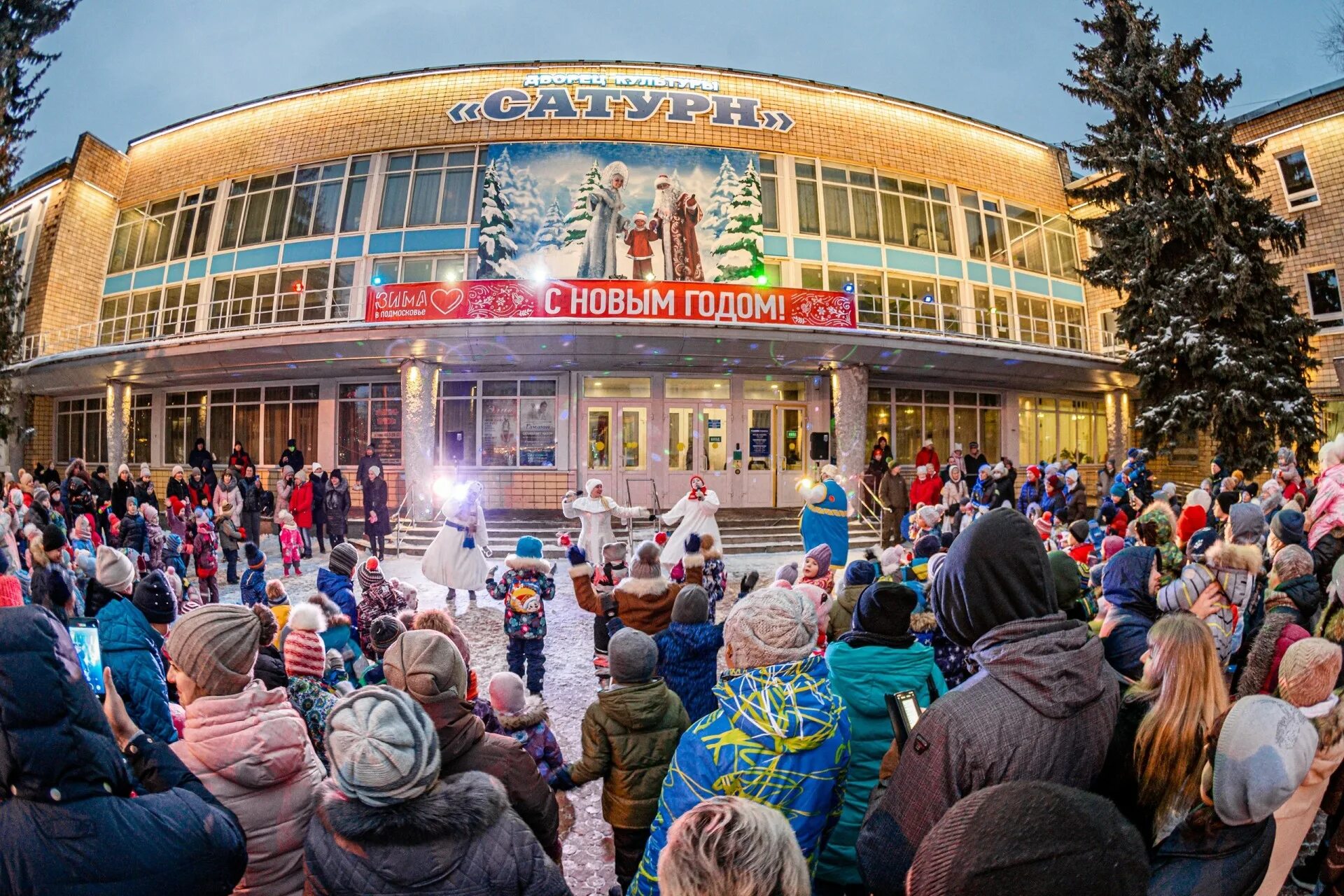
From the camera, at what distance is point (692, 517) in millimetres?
10023

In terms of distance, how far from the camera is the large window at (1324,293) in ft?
63.1

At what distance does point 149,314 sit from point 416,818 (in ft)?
79.8

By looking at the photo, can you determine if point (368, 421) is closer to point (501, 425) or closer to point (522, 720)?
point (501, 425)

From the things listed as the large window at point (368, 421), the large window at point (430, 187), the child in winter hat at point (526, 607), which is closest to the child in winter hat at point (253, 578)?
the child in winter hat at point (526, 607)

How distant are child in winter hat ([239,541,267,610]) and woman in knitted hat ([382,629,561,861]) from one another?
17.9ft

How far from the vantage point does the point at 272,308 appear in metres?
19.5

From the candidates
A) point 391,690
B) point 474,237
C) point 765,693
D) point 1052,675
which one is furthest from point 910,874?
point 474,237

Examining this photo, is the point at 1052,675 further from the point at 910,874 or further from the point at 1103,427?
the point at 1103,427

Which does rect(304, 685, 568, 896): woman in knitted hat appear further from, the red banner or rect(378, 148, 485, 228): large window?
rect(378, 148, 485, 228): large window

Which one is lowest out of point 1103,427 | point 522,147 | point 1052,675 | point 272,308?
point 1052,675

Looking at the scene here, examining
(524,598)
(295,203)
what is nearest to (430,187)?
(295,203)

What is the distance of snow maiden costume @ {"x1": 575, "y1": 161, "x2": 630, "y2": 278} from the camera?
17.8 meters

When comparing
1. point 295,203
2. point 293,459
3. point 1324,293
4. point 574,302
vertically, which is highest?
point 295,203

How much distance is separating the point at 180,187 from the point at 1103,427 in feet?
96.6
